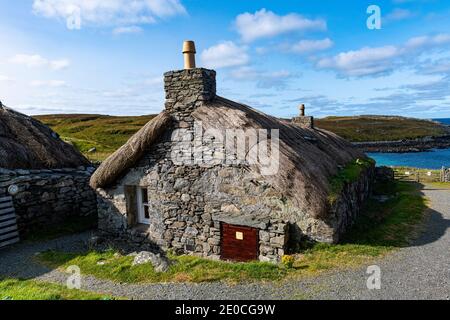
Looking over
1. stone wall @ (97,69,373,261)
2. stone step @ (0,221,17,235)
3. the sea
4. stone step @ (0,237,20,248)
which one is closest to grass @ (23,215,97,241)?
stone step @ (0,237,20,248)

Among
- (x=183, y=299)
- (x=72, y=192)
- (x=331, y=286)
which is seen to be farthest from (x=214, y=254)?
(x=72, y=192)

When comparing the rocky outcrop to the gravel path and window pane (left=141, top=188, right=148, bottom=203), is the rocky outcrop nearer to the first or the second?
the gravel path

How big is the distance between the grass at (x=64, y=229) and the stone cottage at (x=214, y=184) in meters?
1.88

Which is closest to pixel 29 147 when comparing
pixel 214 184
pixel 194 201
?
pixel 194 201

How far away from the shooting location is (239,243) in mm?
10875

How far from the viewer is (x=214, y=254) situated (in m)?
11.5

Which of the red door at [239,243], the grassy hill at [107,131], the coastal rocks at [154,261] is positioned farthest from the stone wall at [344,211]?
the grassy hill at [107,131]

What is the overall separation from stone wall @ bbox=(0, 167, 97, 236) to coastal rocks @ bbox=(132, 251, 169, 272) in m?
6.34

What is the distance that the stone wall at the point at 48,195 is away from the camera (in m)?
13.4

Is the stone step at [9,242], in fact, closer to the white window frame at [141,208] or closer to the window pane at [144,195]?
the white window frame at [141,208]

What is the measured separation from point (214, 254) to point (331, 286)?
15.0 ft

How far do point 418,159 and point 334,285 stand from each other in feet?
221

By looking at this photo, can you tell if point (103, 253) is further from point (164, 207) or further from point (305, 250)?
point (305, 250)
